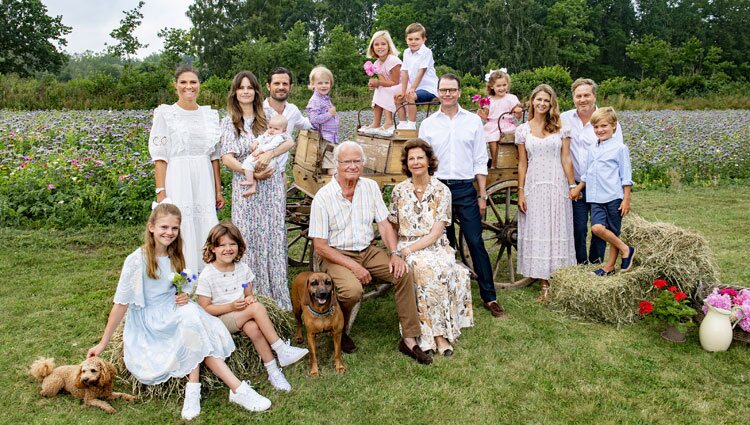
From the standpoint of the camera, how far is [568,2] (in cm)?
4641

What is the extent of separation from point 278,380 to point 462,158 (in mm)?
2432

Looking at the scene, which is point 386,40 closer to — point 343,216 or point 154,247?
point 343,216

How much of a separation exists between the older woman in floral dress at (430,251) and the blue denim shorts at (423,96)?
1.34 m

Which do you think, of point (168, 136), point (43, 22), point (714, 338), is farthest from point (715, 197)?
point (43, 22)

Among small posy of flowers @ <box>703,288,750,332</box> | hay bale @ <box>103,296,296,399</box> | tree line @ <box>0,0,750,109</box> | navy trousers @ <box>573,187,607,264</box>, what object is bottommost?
hay bale @ <box>103,296,296,399</box>

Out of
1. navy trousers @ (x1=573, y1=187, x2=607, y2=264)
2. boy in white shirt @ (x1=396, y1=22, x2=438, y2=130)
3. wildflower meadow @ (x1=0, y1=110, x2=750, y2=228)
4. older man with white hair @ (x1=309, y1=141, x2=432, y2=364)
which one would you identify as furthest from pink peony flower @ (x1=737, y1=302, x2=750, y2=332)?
wildflower meadow @ (x1=0, y1=110, x2=750, y2=228)

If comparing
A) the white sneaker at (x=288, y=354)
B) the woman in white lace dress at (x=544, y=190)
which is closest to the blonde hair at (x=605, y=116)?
the woman in white lace dress at (x=544, y=190)

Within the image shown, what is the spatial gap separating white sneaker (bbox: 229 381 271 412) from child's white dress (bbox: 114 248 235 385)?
0.26 metres

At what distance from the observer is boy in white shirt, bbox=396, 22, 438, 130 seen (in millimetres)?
5594

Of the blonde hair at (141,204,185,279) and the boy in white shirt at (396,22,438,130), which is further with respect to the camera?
the boy in white shirt at (396,22,438,130)

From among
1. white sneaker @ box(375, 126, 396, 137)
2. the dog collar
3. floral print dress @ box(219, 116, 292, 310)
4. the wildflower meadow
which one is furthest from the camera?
the wildflower meadow

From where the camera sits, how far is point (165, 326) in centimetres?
352

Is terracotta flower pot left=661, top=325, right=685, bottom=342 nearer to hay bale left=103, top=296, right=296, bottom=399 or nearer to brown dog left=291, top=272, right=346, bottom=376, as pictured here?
brown dog left=291, top=272, right=346, bottom=376

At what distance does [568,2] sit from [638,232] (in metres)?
47.2
